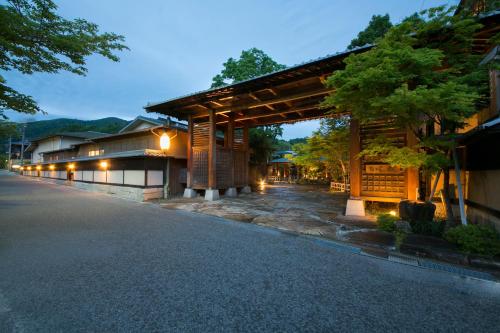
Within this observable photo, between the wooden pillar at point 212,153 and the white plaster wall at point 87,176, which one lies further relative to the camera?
the white plaster wall at point 87,176

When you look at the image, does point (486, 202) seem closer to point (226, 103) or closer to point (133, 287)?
point (133, 287)

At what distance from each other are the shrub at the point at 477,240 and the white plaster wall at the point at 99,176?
76.3 feet

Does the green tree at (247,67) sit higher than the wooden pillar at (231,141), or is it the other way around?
the green tree at (247,67)

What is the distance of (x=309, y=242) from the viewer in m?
6.01

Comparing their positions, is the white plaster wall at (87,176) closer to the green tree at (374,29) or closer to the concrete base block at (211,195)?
the concrete base block at (211,195)

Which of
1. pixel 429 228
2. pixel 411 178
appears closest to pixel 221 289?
pixel 429 228

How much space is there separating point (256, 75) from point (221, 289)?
23930 mm

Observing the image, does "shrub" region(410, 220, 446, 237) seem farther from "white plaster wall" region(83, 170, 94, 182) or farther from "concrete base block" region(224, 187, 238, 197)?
"white plaster wall" region(83, 170, 94, 182)

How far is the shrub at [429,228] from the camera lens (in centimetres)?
619

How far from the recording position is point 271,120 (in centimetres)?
1631

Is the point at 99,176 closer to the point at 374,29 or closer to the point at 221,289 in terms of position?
the point at 221,289

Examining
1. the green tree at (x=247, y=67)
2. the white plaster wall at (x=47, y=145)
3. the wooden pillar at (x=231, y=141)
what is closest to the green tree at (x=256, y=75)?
the green tree at (x=247, y=67)

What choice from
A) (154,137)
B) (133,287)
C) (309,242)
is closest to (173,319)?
(133,287)

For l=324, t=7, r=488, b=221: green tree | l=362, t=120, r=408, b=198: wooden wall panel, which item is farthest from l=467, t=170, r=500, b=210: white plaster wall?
l=362, t=120, r=408, b=198: wooden wall panel
